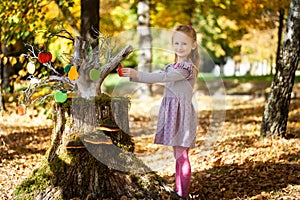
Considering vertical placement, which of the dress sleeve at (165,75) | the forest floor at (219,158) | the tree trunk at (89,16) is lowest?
the forest floor at (219,158)

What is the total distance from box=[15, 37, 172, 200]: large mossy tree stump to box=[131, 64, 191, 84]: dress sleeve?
0.54m

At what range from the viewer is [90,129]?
444cm

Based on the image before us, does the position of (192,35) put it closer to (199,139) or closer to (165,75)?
(165,75)

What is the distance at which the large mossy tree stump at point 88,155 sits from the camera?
4.38m

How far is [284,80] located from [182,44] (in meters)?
3.68

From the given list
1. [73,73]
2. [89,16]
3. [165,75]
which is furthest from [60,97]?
[89,16]

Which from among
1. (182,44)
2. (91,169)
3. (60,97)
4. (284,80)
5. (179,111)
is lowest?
(91,169)

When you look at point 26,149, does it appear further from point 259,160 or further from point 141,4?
point 141,4

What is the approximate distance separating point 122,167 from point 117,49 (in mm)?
1206

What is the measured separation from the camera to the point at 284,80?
287 inches

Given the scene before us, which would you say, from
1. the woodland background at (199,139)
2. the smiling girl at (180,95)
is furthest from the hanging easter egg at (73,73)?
the smiling girl at (180,95)

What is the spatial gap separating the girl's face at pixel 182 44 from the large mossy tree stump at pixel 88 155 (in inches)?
23.7

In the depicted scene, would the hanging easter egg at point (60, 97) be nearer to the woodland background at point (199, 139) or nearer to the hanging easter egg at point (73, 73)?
the hanging easter egg at point (73, 73)

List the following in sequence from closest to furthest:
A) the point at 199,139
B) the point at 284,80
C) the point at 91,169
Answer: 1. the point at 91,169
2. the point at 284,80
3. the point at 199,139
